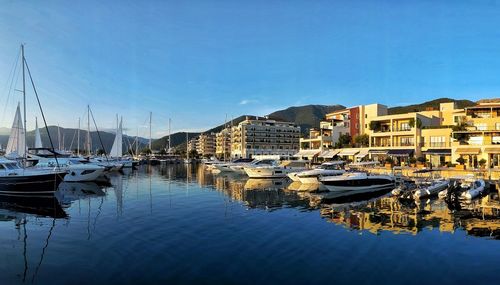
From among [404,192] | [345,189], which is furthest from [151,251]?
[404,192]

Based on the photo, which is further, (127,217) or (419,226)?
(127,217)

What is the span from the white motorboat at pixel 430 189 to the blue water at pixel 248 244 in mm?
3823

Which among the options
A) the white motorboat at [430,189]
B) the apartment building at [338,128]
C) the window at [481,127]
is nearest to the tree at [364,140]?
the apartment building at [338,128]

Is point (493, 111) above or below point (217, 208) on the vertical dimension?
above

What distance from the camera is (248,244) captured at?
55.3 feet

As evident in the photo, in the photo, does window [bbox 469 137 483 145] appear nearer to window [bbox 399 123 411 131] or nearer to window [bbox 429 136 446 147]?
window [bbox 429 136 446 147]

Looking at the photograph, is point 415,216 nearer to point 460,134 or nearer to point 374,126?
point 460,134

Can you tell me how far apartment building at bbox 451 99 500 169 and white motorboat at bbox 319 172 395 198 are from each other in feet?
72.4

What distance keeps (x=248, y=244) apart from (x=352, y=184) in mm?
23087

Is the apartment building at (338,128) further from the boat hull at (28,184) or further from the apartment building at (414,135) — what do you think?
the boat hull at (28,184)

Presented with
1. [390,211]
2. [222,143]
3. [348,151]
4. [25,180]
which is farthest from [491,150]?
[222,143]

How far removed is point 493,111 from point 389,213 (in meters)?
42.8

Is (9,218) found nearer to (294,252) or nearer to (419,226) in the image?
(294,252)

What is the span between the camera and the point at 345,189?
121 feet
